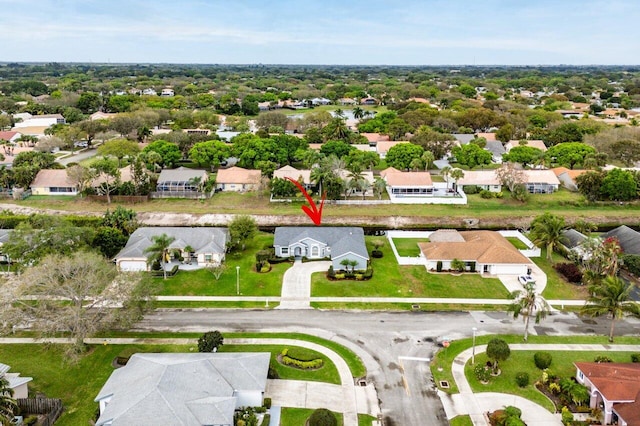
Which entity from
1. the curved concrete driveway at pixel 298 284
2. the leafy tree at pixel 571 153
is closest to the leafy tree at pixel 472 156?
the leafy tree at pixel 571 153

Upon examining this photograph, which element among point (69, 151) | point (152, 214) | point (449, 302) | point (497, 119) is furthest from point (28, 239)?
point (497, 119)

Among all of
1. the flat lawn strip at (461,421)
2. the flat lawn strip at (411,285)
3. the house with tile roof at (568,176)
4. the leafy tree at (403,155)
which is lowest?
the flat lawn strip at (461,421)

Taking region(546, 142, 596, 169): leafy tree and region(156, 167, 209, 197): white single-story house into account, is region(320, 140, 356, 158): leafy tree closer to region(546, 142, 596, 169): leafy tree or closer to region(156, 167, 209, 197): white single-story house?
region(156, 167, 209, 197): white single-story house

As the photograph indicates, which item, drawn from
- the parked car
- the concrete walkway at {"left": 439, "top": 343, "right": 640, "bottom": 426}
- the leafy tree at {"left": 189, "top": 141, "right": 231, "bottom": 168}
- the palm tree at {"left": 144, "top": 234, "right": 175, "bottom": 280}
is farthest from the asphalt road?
the leafy tree at {"left": 189, "top": 141, "right": 231, "bottom": 168}

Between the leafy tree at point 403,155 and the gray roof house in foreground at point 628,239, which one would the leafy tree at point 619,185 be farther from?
the leafy tree at point 403,155

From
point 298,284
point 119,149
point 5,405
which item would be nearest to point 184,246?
point 298,284

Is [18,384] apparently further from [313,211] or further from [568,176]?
[568,176]

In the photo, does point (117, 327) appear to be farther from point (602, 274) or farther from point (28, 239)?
point (602, 274)
